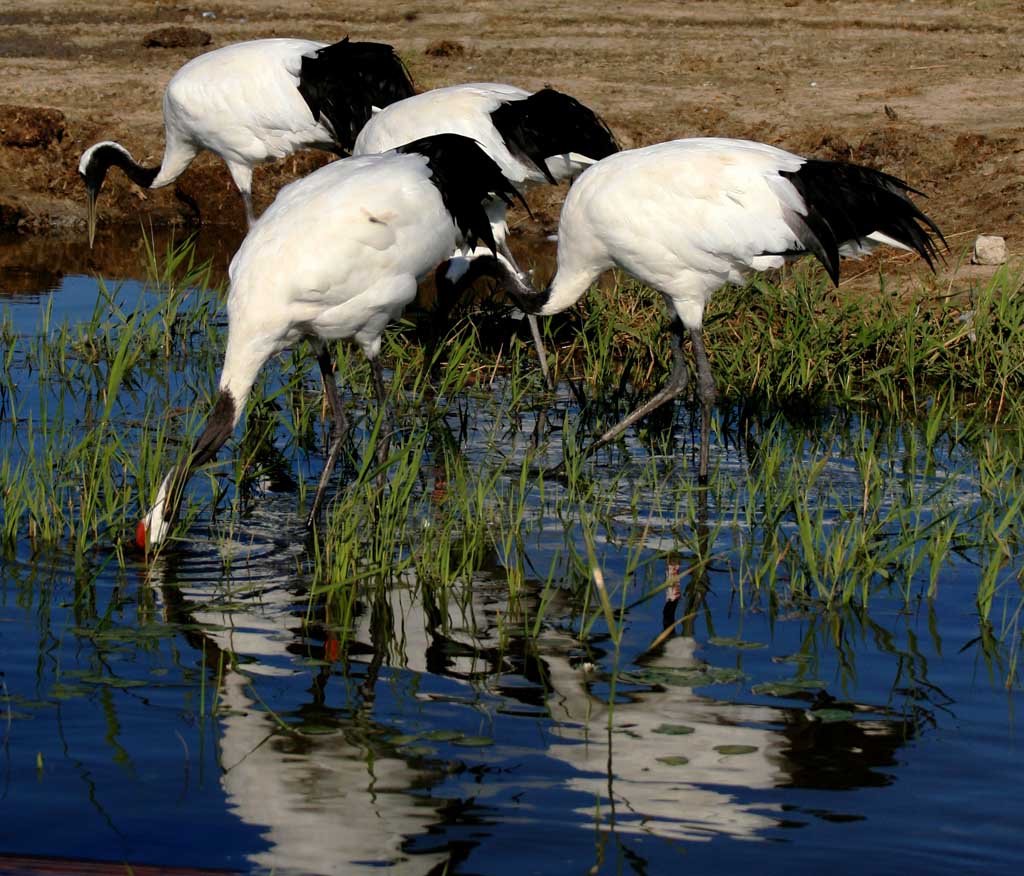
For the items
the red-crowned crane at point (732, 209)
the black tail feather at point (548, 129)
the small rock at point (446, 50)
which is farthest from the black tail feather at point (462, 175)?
the small rock at point (446, 50)

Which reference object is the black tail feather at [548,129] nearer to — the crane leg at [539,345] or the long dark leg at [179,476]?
the crane leg at [539,345]

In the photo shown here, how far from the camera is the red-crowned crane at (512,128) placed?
780 cm

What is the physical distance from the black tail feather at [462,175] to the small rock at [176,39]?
9.34 metres

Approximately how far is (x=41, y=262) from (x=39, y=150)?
6.01ft

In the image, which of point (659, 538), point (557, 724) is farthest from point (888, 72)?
point (557, 724)

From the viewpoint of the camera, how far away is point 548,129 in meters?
7.81

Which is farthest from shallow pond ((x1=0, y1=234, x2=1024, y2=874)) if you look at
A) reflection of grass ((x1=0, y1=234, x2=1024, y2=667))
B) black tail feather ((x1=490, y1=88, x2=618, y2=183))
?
black tail feather ((x1=490, y1=88, x2=618, y2=183))

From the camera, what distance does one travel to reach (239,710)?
168 inches

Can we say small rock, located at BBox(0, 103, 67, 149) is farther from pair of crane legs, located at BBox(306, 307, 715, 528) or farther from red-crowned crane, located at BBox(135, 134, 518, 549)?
red-crowned crane, located at BBox(135, 134, 518, 549)

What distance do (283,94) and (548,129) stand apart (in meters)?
2.04

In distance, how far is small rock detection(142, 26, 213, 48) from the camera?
15.4 meters

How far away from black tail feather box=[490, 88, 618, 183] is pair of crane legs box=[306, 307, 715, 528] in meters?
1.12

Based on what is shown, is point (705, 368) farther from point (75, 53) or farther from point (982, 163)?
point (75, 53)

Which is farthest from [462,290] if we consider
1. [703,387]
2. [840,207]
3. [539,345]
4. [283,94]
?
[840,207]
